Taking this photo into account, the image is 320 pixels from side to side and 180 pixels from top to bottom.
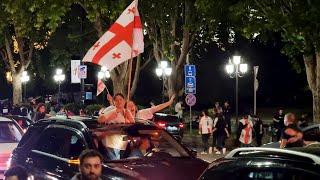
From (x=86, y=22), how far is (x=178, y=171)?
34.0 metres

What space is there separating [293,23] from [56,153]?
15.9 m

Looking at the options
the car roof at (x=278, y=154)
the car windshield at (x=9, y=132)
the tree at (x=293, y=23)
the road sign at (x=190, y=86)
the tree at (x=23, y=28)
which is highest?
the tree at (x=23, y=28)

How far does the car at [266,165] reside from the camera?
4168 millimetres

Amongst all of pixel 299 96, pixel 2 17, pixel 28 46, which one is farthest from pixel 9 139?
pixel 299 96

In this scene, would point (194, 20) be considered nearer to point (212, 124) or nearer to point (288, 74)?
point (212, 124)

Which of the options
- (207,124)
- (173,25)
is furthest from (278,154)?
(173,25)

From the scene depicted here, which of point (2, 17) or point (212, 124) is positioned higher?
point (2, 17)

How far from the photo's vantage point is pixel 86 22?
1602 inches

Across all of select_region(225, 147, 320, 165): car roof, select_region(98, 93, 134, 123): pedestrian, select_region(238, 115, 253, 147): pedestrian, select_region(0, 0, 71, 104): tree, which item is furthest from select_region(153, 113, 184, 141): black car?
select_region(225, 147, 320, 165): car roof

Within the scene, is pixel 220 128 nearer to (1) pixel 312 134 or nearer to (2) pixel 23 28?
(1) pixel 312 134

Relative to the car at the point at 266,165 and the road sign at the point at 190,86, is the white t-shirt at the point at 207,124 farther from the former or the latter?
the car at the point at 266,165

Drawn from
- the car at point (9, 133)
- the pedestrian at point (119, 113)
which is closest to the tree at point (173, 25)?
the car at point (9, 133)

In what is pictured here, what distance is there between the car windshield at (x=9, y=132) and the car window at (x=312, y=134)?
6010 mm

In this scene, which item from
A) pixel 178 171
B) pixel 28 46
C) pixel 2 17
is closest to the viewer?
pixel 178 171
